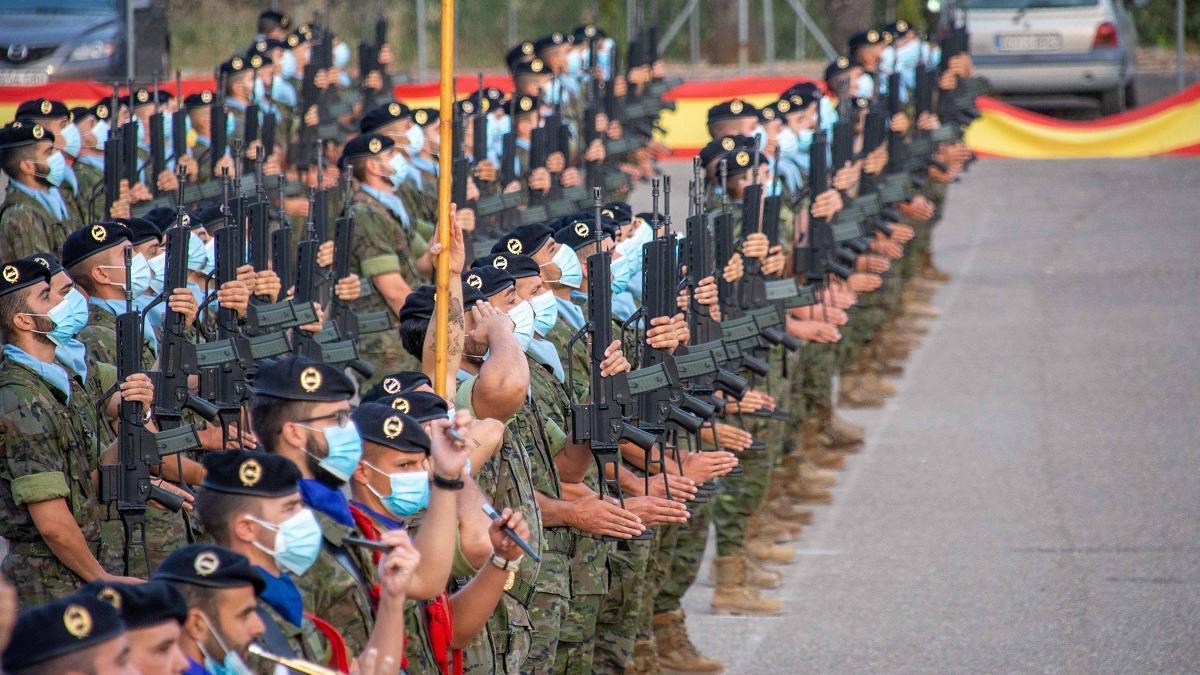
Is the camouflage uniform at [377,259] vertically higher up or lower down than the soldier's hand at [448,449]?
lower down

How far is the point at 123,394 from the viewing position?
618 cm

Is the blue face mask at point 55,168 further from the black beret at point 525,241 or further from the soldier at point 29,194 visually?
the black beret at point 525,241

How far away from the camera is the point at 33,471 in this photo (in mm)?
5793

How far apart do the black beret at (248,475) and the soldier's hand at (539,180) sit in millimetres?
7403

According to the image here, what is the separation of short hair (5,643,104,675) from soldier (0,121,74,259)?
5.69 metres

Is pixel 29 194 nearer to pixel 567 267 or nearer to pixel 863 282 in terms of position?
pixel 567 267

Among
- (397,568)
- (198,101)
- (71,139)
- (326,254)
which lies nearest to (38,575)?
(397,568)

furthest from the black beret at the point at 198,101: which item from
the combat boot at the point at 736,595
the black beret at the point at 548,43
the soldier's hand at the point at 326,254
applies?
the combat boot at the point at 736,595

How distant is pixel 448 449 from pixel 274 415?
49 centimetres

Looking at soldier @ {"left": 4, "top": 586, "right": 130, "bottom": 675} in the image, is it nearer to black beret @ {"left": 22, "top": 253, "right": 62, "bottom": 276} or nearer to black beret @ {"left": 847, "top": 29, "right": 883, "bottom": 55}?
black beret @ {"left": 22, "top": 253, "right": 62, "bottom": 276}

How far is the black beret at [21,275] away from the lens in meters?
6.06

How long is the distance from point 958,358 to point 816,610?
A: 5.56 metres

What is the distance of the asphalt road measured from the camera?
8203 mm

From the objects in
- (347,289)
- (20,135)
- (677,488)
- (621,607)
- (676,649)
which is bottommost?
(676,649)
